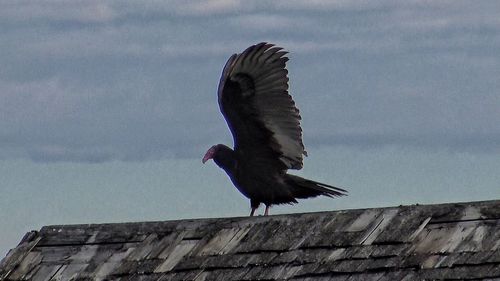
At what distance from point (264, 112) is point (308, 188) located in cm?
71

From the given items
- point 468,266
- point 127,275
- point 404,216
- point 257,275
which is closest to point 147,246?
point 127,275

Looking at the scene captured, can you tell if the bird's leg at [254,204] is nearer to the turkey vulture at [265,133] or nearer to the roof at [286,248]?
the turkey vulture at [265,133]

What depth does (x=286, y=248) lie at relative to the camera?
839 centimetres

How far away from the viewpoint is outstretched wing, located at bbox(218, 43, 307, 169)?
12065mm

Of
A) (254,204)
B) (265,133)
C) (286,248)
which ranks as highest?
(265,133)

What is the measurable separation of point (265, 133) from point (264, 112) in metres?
0.17

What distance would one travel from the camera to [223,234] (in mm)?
8852

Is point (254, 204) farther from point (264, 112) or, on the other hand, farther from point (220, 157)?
point (264, 112)

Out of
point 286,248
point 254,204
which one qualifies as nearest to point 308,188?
point 254,204

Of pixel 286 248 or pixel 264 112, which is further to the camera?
pixel 264 112

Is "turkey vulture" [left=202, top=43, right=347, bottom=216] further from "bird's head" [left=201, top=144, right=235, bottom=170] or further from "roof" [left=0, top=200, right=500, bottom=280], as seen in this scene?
"roof" [left=0, top=200, right=500, bottom=280]

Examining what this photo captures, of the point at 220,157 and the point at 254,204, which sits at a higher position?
the point at 220,157

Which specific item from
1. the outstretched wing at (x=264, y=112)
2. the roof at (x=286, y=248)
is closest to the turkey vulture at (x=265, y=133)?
the outstretched wing at (x=264, y=112)

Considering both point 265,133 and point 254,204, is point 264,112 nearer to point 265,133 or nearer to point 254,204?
point 265,133
